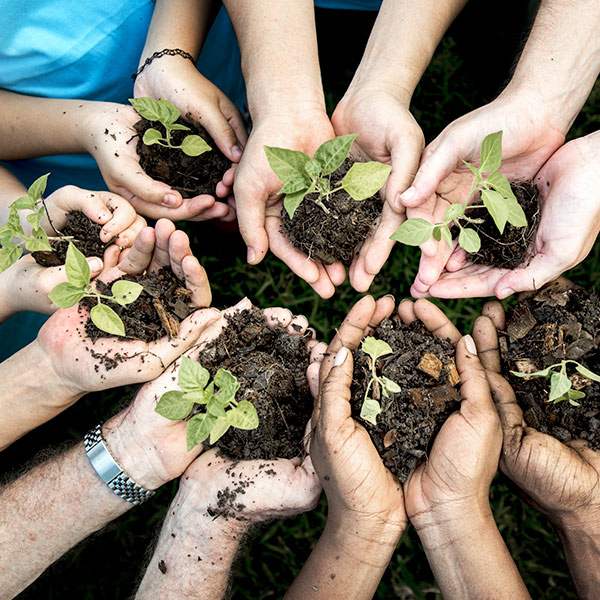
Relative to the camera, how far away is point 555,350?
1.99 m

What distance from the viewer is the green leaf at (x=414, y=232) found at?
1.75m

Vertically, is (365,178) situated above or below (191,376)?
above

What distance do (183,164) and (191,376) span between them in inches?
43.1

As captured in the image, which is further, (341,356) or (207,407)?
(341,356)

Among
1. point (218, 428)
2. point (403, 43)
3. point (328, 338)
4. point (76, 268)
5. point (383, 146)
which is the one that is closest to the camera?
point (218, 428)

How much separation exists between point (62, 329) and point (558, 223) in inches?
82.4

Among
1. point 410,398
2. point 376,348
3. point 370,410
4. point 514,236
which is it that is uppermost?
point 514,236

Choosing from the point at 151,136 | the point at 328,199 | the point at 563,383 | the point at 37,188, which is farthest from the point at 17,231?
the point at 563,383

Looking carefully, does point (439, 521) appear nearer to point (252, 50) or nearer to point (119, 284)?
point (119, 284)

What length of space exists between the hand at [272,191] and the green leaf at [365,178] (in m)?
0.41

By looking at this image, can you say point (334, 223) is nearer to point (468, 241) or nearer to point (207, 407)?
Result: point (468, 241)

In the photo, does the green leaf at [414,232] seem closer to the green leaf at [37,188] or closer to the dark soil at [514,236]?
the dark soil at [514,236]

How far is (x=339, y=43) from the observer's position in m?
3.19

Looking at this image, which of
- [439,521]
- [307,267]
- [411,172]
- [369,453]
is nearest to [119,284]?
[307,267]
